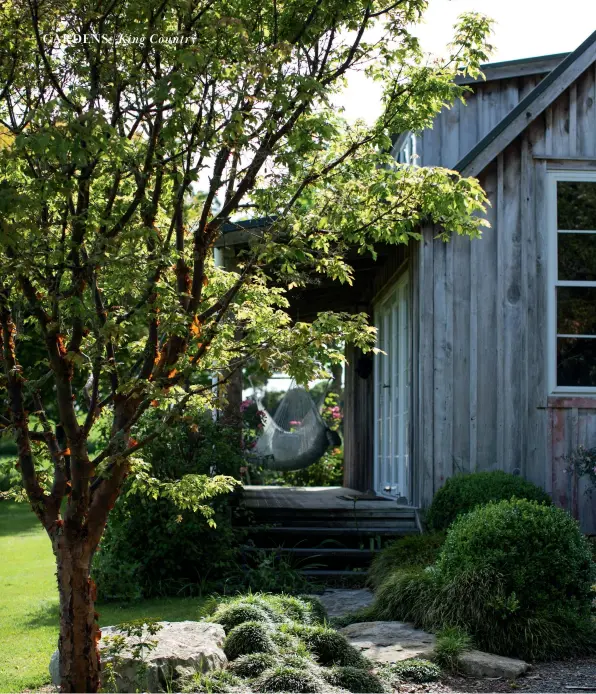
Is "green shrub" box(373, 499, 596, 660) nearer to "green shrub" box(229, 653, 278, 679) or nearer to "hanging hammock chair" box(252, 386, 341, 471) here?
"green shrub" box(229, 653, 278, 679)

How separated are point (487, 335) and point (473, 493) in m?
1.73

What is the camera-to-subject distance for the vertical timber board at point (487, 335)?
8.34 m

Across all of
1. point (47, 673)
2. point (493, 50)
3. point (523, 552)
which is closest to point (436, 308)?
point (523, 552)

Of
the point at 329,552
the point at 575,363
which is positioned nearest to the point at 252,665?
the point at 329,552

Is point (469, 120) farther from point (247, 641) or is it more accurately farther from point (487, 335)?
point (247, 641)

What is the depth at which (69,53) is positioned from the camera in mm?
3707

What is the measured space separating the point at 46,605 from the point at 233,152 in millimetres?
4813

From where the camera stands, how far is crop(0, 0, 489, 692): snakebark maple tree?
3.45 m

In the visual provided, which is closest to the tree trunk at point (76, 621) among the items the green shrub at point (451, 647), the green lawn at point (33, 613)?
the green lawn at point (33, 613)

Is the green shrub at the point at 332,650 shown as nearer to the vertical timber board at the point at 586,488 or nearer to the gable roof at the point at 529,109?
the vertical timber board at the point at 586,488

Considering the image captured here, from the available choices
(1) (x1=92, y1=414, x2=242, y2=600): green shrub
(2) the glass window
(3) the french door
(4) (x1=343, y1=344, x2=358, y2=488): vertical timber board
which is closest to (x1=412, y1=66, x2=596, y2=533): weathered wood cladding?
(2) the glass window

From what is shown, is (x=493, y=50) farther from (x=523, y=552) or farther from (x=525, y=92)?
(x=525, y=92)

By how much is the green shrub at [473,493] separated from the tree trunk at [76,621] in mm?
4083

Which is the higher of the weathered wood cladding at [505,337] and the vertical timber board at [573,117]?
the vertical timber board at [573,117]
